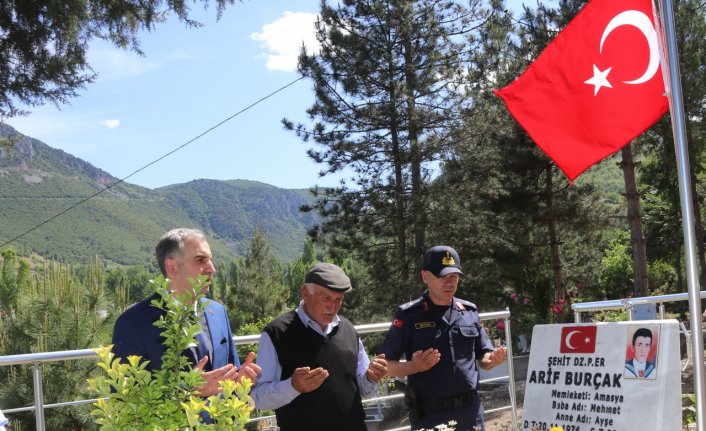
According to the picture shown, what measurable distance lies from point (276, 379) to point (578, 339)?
1.29 metres

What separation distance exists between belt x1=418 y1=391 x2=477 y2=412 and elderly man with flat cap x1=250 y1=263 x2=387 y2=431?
39 cm

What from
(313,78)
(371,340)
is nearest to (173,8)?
(313,78)

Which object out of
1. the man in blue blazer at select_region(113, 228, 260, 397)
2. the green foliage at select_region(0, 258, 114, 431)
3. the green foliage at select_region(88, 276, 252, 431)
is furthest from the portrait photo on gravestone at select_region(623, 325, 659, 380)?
the green foliage at select_region(0, 258, 114, 431)

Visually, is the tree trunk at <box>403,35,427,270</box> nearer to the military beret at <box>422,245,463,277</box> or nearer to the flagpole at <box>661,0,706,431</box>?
the military beret at <box>422,245,463,277</box>

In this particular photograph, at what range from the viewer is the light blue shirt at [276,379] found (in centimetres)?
280

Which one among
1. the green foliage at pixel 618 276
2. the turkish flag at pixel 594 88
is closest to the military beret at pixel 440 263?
the turkish flag at pixel 594 88

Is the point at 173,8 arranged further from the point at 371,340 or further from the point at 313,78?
the point at 371,340

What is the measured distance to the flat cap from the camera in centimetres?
291

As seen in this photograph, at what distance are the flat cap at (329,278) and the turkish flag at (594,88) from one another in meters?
1.32

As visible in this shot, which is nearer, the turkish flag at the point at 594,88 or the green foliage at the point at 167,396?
the green foliage at the point at 167,396

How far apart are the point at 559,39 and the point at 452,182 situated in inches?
694

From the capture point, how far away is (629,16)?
3459 mm

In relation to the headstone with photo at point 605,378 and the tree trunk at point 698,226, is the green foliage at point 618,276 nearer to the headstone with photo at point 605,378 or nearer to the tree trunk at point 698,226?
the tree trunk at point 698,226

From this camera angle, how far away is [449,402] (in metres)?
3.25
